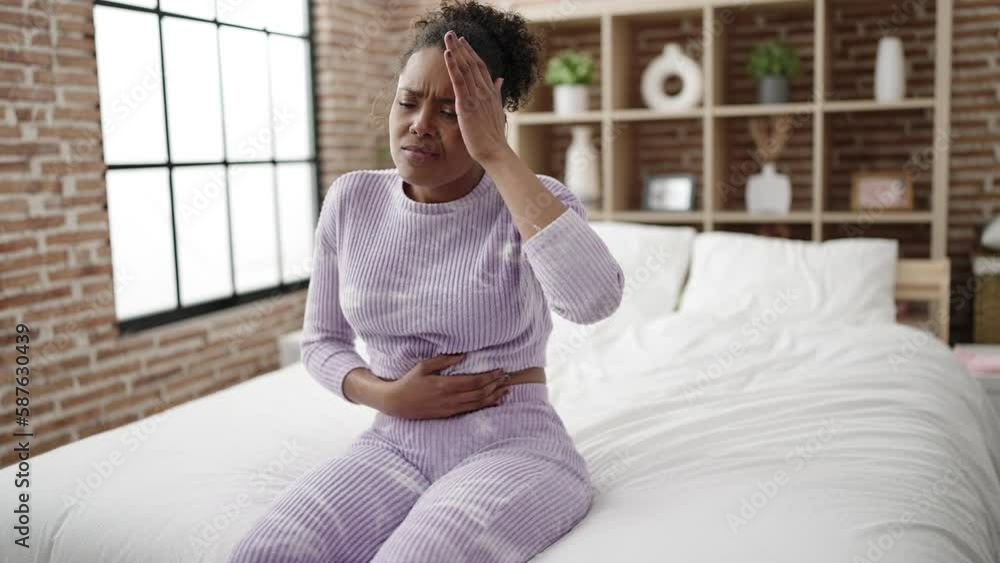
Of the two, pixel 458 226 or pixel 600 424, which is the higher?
pixel 458 226

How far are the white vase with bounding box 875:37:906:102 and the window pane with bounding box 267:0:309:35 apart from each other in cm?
254

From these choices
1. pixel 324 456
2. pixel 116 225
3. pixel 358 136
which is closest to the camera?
pixel 324 456

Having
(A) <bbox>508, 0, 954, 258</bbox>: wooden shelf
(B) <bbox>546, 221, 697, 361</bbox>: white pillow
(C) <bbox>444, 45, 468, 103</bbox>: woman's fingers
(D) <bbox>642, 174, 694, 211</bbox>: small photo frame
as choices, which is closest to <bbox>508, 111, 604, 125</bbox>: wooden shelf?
(A) <bbox>508, 0, 954, 258</bbox>: wooden shelf

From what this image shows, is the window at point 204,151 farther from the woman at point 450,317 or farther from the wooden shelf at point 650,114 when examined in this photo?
the woman at point 450,317

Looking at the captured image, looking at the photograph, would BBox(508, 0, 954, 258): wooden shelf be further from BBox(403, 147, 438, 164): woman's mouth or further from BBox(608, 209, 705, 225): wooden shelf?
BBox(403, 147, 438, 164): woman's mouth

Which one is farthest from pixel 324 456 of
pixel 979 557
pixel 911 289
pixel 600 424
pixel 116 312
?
pixel 911 289

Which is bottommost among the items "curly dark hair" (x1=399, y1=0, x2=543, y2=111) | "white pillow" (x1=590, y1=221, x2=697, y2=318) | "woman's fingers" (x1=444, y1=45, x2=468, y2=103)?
"white pillow" (x1=590, y1=221, x2=697, y2=318)

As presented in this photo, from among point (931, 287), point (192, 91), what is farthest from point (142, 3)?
point (931, 287)

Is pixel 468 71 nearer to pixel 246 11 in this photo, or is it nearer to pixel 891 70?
pixel 891 70

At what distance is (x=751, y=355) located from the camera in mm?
2641

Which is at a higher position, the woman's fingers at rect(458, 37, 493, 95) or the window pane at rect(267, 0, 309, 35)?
the window pane at rect(267, 0, 309, 35)

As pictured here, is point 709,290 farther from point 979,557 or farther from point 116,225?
point 116,225

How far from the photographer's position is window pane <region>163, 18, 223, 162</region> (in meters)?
3.56

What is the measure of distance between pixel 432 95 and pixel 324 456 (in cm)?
80
